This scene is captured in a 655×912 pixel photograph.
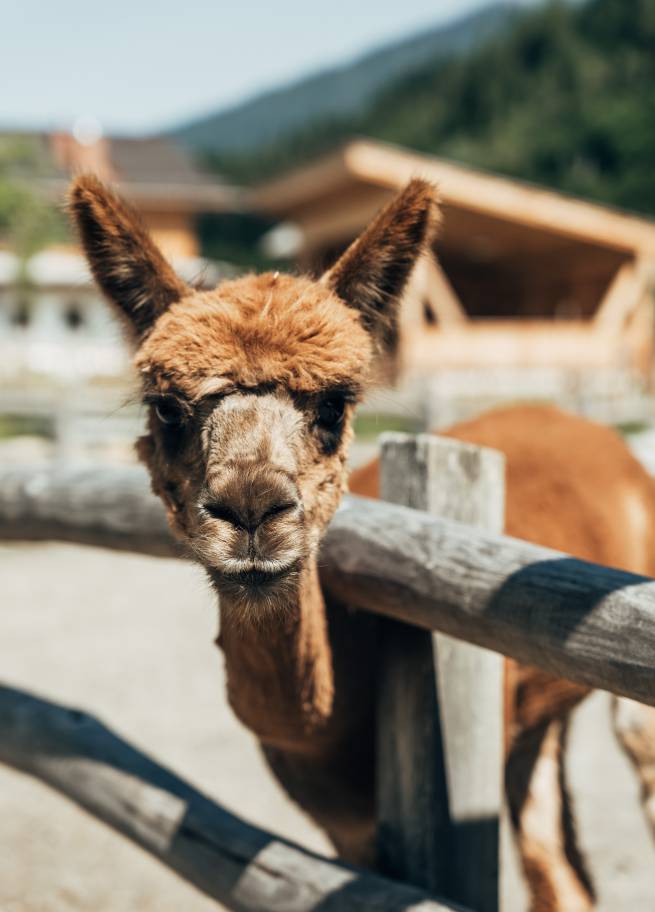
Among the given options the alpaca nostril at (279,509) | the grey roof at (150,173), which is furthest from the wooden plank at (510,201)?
the grey roof at (150,173)

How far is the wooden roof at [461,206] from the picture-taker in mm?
17297

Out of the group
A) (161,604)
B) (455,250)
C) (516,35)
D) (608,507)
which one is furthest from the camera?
(516,35)

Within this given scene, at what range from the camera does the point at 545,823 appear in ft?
11.4

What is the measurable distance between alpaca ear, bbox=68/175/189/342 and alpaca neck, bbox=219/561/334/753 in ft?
2.55

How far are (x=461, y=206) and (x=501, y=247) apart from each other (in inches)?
176

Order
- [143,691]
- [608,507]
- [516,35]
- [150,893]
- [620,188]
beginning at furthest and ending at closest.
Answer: [516,35] < [620,188] < [143,691] < [150,893] < [608,507]

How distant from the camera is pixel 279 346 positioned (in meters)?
2.23

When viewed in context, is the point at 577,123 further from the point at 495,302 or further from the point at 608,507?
the point at 608,507

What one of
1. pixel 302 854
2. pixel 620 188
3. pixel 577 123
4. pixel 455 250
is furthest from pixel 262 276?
pixel 577 123

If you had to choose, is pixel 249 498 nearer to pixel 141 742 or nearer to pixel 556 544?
pixel 556 544

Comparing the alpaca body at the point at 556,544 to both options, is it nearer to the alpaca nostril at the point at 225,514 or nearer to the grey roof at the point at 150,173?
the alpaca nostril at the point at 225,514

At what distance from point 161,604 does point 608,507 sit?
17.6 feet

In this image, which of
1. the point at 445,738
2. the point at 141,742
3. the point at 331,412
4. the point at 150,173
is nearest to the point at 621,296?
the point at 141,742

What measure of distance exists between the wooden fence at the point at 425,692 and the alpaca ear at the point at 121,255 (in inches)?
28.9
